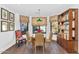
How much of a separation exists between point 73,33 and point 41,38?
1.59 meters

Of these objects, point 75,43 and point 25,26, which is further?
point 25,26

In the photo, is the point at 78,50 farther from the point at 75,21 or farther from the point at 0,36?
the point at 0,36

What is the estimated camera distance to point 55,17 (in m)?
10.1

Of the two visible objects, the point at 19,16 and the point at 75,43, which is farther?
the point at 19,16

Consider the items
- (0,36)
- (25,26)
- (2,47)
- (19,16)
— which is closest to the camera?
(0,36)

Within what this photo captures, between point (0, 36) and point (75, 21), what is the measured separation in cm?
356

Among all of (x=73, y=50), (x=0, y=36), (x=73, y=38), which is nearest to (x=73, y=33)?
(x=73, y=38)

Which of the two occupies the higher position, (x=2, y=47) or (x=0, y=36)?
(x=0, y=36)

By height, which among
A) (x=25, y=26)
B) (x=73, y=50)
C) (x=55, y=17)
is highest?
(x=55, y=17)

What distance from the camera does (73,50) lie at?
19.8 feet

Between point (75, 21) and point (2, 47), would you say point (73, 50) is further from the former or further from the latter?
point (2, 47)

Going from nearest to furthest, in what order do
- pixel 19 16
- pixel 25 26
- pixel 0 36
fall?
1. pixel 0 36
2. pixel 19 16
3. pixel 25 26

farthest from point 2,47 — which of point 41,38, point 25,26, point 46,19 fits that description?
point 46,19

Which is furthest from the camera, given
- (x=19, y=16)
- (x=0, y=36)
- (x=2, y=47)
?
(x=19, y=16)
